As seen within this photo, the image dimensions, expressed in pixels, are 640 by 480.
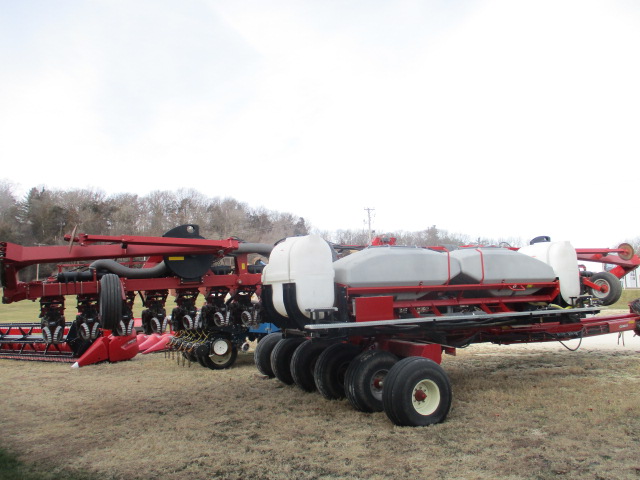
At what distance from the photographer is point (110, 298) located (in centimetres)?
585

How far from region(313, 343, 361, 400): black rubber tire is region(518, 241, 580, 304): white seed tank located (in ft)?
9.92

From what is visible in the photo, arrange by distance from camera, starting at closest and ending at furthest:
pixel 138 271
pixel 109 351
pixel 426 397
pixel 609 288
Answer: pixel 426 397
pixel 609 288
pixel 138 271
pixel 109 351

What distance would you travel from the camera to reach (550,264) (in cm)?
746

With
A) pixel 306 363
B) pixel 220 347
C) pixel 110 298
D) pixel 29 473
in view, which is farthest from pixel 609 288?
pixel 29 473

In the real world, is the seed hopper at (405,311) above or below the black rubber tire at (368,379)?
above

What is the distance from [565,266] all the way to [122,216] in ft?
131

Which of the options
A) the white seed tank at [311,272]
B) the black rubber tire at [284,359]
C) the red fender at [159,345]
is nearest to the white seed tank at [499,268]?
the white seed tank at [311,272]

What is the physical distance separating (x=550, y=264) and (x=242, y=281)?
17.2ft

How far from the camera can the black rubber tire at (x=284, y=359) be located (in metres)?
7.95

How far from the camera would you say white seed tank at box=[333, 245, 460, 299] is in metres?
5.98

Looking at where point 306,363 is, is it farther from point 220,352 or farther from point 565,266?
point 565,266

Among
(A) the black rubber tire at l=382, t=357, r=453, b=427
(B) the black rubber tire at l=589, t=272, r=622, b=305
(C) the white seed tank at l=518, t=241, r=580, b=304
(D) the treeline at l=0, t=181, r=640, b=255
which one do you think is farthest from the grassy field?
(D) the treeline at l=0, t=181, r=640, b=255

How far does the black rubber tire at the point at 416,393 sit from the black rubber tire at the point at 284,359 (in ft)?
8.55

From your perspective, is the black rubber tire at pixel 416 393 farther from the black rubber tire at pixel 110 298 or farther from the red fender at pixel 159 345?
the red fender at pixel 159 345
